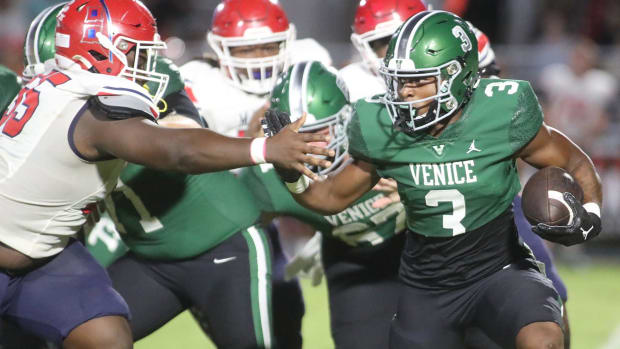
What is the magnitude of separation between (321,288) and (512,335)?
4.68 m

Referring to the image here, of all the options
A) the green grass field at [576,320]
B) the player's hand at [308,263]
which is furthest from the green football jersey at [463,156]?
the green grass field at [576,320]

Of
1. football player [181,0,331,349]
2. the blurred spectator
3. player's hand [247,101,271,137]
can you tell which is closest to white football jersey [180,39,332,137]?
football player [181,0,331,349]

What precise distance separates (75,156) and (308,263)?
5.02 feet

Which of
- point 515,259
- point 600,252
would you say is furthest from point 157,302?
point 600,252

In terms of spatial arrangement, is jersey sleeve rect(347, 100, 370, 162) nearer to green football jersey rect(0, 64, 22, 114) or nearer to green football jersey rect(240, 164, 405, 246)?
green football jersey rect(240, 164, 405, 246)

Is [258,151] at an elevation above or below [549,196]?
above

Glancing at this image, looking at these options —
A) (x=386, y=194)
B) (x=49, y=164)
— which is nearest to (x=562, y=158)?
(x=386, y=194)

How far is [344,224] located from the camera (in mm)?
4332

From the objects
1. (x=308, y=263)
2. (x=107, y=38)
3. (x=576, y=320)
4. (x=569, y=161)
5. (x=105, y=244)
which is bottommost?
(x=576, y=320)

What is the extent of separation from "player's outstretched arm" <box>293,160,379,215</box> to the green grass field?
91.8 inches

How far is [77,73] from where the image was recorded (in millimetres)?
3586

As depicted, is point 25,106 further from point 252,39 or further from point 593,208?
→ point 593,208

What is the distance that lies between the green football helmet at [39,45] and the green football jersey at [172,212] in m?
0.73

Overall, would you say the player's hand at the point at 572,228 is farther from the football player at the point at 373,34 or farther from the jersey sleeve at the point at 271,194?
the football player at the point at 373,34
